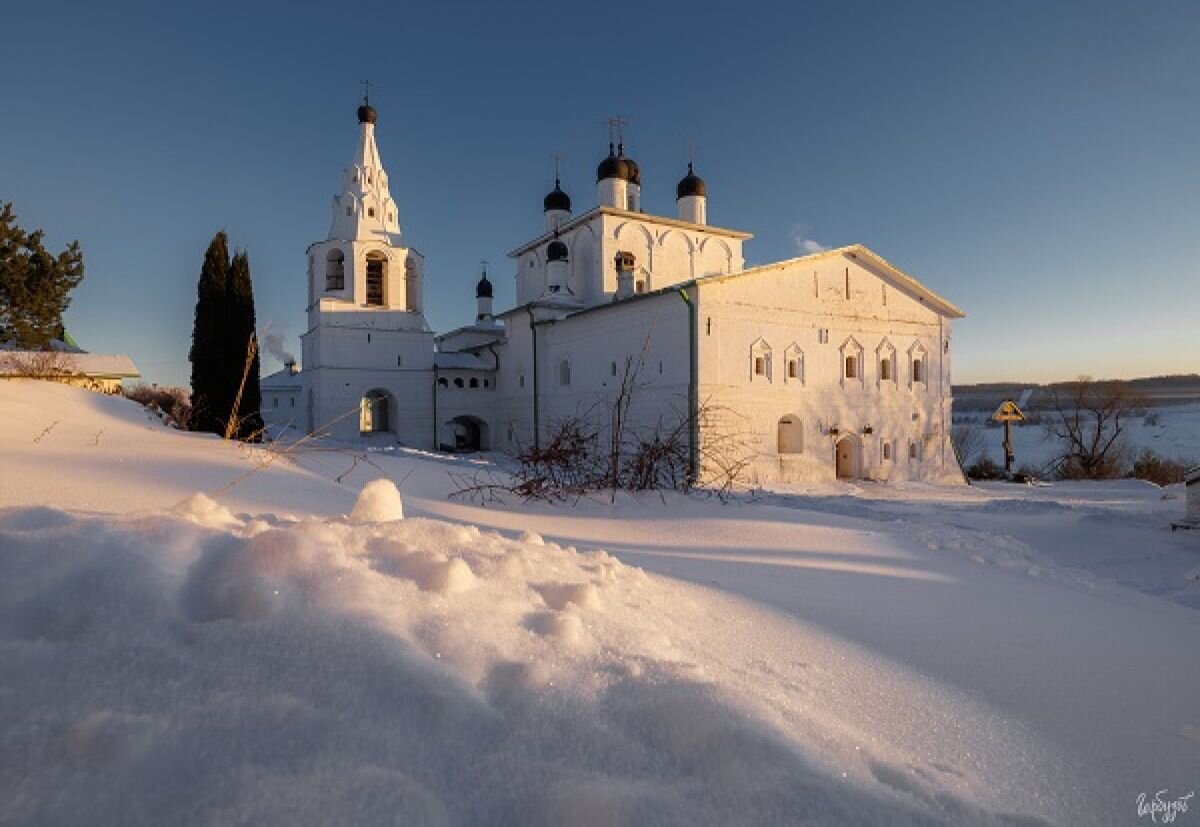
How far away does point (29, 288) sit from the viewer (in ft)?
56.8

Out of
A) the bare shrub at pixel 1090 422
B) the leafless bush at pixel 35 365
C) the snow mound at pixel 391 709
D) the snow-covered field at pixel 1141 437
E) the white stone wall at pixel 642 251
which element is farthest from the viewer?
the snow-covered field at pixel 1141 437

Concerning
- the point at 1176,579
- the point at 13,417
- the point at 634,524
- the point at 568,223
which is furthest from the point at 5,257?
the point at 1176,579

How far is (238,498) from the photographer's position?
435cm

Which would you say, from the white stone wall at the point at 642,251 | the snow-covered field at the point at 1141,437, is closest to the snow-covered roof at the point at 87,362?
the white stone wall at the point at 642,251

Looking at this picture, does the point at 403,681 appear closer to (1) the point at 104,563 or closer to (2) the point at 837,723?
(1) the point at 104,563

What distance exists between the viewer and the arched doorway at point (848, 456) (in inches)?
774

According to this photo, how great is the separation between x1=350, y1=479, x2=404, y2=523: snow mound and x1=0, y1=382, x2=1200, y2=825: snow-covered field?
16mm

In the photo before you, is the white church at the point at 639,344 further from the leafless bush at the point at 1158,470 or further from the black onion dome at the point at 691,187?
the leafless bush at the point at 1158,470

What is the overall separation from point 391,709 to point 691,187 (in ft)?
89.8

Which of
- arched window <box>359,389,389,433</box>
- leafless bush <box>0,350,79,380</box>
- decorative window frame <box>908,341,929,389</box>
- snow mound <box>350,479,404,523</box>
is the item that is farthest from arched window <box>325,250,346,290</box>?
snow mound <box>350,479,404,523</box>

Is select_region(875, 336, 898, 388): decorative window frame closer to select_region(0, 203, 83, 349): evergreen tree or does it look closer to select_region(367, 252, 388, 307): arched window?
select_region(367, 252, 388, 307): arched window

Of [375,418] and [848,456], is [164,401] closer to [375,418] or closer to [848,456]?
[375,418]

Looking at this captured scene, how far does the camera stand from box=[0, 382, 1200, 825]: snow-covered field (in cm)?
104

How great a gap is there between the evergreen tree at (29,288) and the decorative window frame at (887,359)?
82.0 ft
